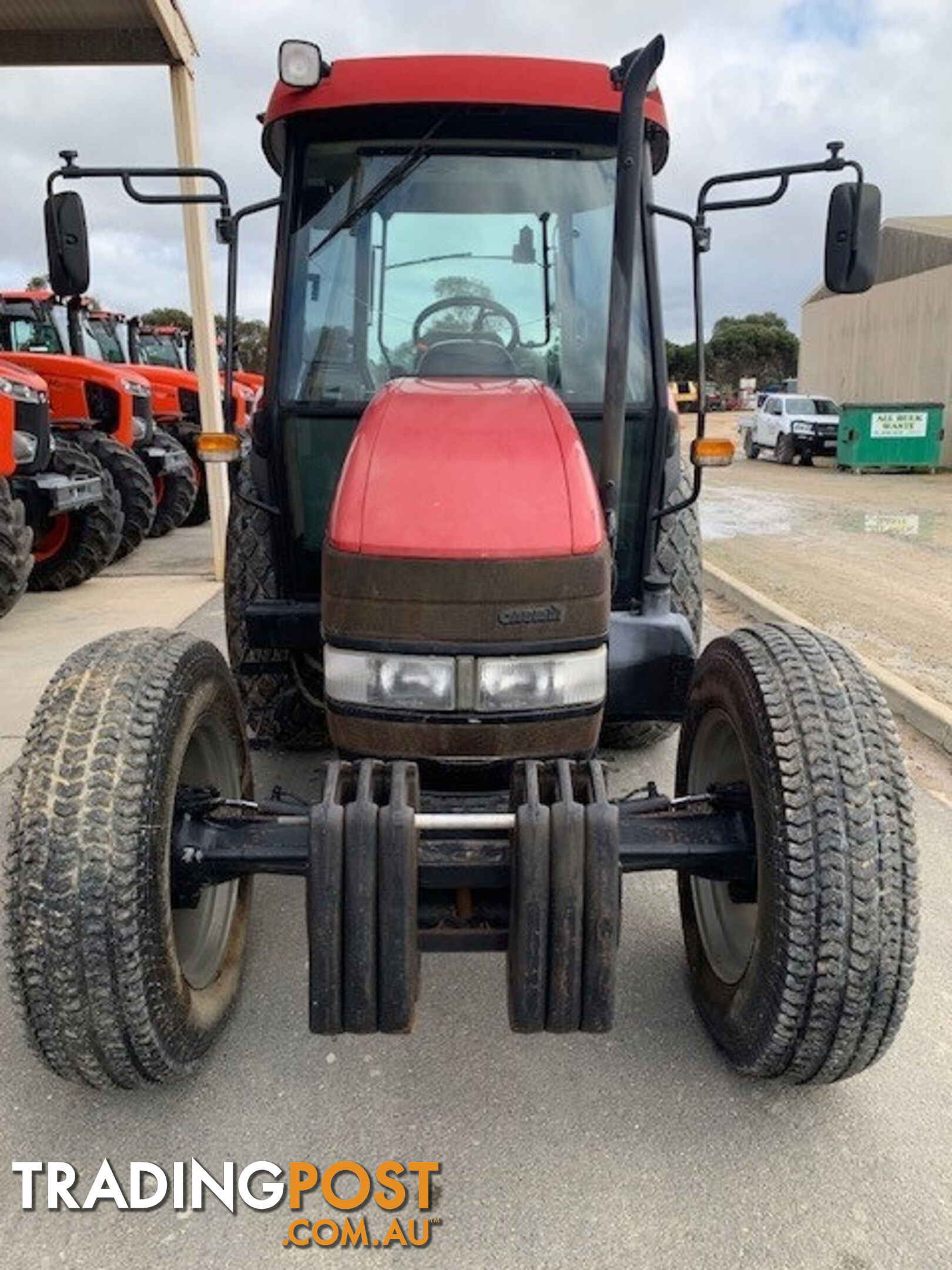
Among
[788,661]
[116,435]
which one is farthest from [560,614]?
[116,435]

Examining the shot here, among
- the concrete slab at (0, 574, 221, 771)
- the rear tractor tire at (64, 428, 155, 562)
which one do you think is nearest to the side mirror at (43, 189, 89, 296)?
the concrete slab at (0, 574, 221, 771)

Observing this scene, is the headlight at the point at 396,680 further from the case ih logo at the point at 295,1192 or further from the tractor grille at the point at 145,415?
the tractor grille at the point at 145,415

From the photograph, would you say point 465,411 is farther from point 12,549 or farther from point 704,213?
point 12,549

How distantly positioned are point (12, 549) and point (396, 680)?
5119mm

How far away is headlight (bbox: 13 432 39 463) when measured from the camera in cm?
723

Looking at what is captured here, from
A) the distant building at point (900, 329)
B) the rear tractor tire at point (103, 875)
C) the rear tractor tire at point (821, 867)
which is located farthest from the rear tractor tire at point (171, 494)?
the distant building at point (900, 329)

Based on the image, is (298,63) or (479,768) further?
(298,63)

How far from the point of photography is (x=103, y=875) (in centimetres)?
198

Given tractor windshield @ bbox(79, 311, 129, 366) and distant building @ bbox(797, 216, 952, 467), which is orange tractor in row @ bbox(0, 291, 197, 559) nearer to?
tractor windshield @ bbox(79, 311, 129, 366)

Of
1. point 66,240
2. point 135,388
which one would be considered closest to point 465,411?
point 66,240

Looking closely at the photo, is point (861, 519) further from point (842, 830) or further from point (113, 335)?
point (842, 830)

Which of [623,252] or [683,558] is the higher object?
[623,252]

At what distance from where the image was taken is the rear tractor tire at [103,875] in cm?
198

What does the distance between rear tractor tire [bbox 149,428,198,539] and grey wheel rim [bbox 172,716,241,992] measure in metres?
9.24
